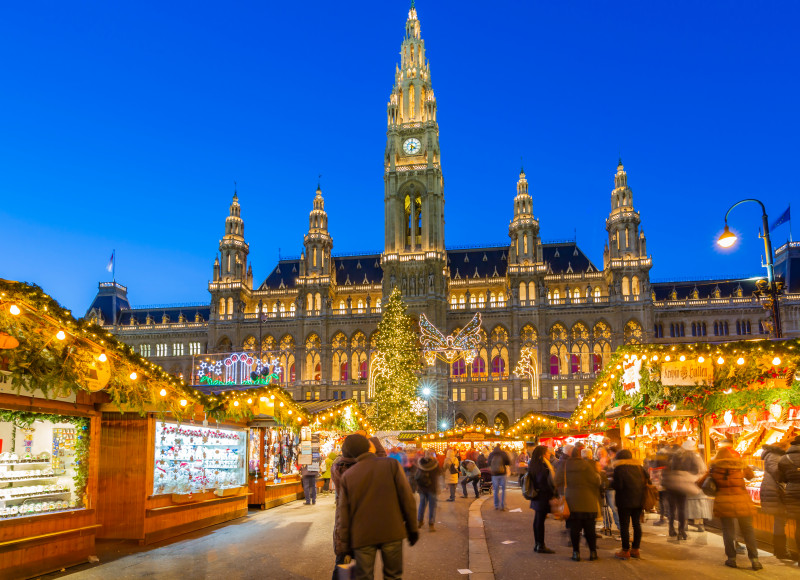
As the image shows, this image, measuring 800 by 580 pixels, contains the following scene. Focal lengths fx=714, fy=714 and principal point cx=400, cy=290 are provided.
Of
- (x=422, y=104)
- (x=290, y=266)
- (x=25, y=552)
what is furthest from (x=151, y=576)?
(x=290, y=266)

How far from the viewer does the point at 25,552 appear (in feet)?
30.8

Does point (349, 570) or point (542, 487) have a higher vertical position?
point (542, 487)

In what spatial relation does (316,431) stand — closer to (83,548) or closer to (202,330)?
(83,548)

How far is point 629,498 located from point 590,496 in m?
0.66

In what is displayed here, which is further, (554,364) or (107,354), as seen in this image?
(554,364)

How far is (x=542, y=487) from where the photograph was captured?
1091 cm

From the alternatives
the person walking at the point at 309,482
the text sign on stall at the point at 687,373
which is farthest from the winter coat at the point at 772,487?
the person walking at the point at 309,482

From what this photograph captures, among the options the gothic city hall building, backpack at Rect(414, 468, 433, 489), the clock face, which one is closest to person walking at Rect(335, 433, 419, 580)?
backpack at Rect(414, 468, 433, 489)

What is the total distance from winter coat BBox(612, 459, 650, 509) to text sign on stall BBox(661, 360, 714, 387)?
353 cm

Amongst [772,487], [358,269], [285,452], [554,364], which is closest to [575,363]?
[554,364]

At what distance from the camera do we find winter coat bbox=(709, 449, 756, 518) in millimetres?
9703

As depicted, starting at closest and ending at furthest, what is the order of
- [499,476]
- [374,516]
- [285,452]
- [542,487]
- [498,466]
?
[374,516], [542,487], [498,466], [499,476], [285,452]

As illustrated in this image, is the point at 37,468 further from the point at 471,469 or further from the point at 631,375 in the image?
the point at 471,469

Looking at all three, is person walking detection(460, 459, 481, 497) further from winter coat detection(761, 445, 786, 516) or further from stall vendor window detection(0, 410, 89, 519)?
stall vendor window detection(0, 410, 89, 519)
